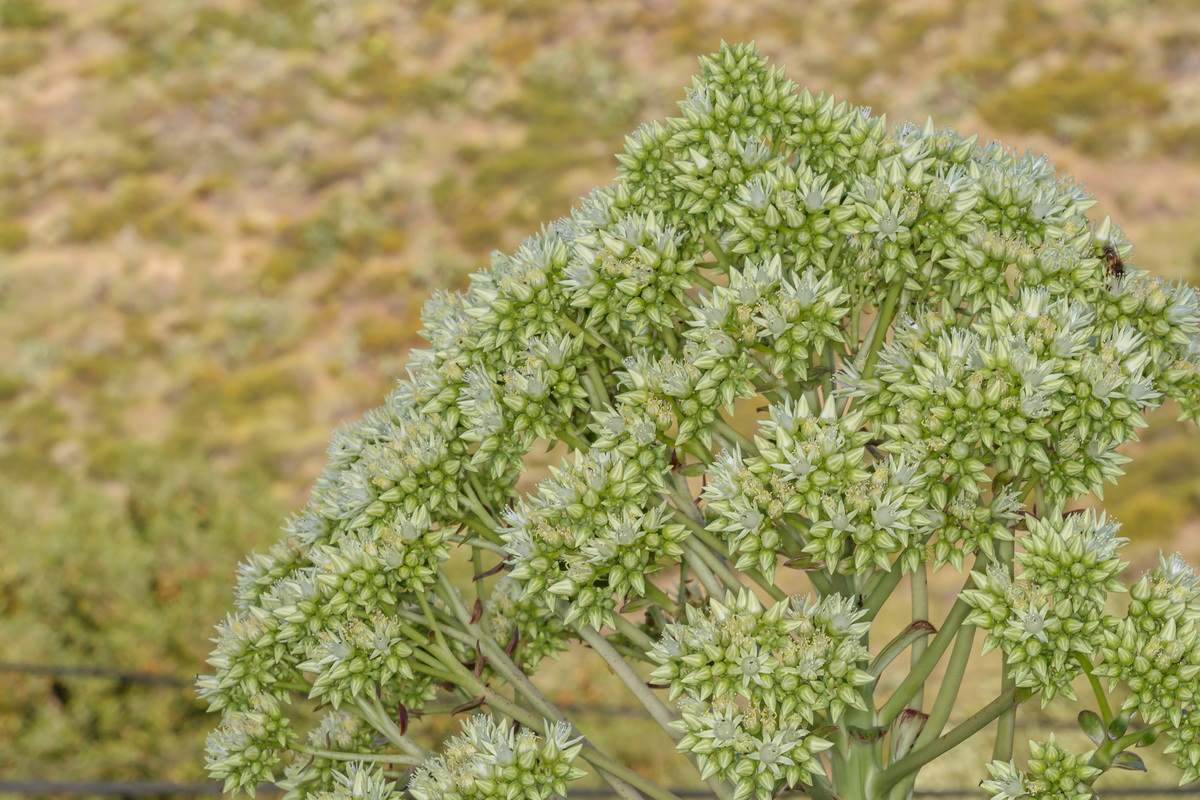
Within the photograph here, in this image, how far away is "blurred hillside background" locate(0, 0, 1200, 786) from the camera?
1377cm

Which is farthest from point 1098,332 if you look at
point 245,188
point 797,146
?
point 245,188

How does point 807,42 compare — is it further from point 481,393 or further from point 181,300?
point 481,393

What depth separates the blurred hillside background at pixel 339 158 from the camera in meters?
13.8

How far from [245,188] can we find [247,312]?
3246 millimetres

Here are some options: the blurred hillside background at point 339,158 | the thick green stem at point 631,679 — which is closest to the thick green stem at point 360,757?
the thick green stem at point 631,679

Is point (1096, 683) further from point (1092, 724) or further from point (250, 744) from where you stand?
point (250, 744)

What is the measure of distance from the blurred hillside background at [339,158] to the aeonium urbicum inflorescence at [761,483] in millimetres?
7020

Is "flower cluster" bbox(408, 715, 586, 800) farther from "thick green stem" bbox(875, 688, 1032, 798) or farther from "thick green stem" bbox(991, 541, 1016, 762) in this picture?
"thick green stem" bbox(991, 541, 1016, 762)

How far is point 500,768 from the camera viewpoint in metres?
2.23

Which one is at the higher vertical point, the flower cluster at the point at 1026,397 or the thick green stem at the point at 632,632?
the flower cluster at the point at 1026,397

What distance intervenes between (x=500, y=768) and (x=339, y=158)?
16.5 meters

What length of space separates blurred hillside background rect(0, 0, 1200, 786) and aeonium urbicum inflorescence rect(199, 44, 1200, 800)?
23.0 ft

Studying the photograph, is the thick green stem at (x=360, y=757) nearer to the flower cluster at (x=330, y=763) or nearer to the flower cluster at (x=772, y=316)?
the flower cluster at (x=330, y=763)

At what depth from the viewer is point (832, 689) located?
2.19 metres
